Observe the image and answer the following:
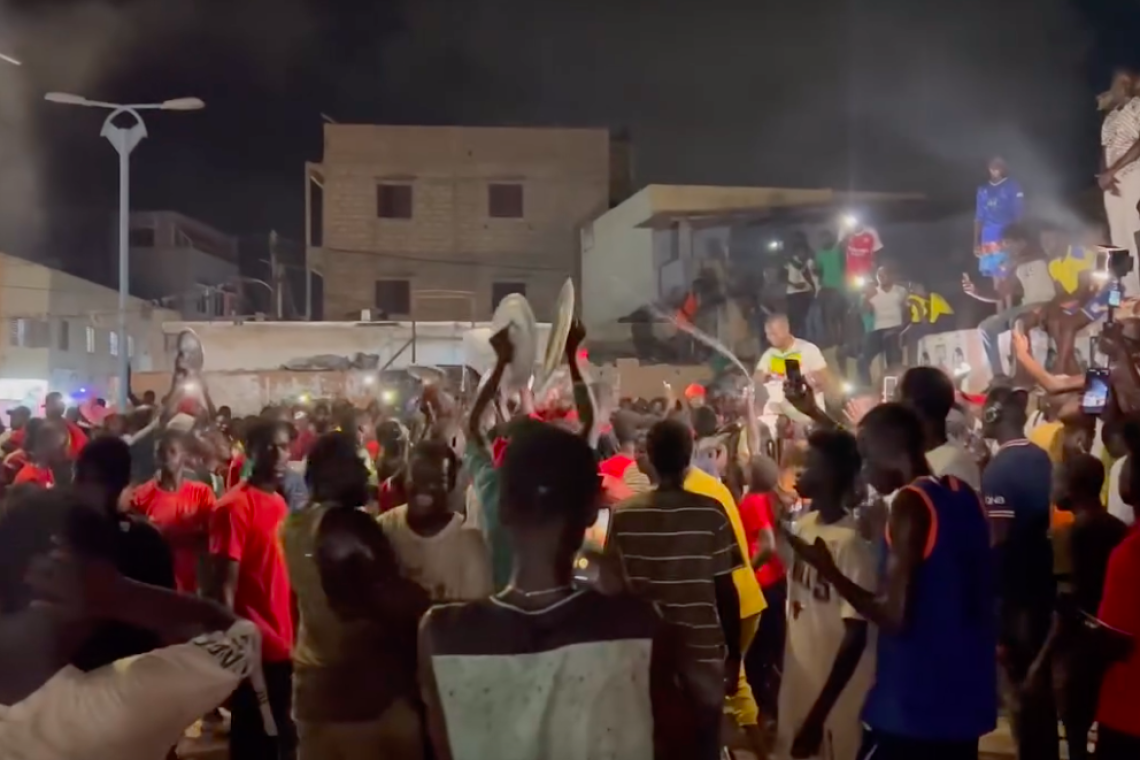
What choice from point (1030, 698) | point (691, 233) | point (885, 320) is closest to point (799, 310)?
point (885, 320)

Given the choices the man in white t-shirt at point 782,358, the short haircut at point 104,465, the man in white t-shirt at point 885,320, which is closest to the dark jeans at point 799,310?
the man in white t-shirt at point 885,320

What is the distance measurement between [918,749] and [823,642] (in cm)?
70

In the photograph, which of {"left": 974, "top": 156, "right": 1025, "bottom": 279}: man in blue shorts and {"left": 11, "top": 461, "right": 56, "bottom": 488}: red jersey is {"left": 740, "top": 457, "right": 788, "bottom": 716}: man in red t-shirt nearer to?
{"left": 11, "top": 461, "right": 56, "bottom": 488}: red jersey

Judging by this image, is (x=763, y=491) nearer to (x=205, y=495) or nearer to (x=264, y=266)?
(x=205, y=495)

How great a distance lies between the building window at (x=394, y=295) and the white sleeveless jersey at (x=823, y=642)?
92.4ft

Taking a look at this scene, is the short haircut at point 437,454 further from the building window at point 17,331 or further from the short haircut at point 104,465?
the building window at point 17,331

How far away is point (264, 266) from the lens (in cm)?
4044

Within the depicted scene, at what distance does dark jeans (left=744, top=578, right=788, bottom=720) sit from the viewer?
272 inches

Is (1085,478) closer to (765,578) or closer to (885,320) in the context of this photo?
(765,578)

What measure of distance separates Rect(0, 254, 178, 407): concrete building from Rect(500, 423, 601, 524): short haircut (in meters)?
25.0

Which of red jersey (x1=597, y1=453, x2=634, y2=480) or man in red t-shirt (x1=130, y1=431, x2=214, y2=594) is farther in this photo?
red jersey (x1=597, y1=453, x2=634, y2=480)

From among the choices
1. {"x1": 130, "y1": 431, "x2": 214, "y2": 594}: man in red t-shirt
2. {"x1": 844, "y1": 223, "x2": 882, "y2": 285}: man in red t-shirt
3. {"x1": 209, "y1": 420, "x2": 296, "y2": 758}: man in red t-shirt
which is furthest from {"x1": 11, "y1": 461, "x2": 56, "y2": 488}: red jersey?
{"x1": 844, "y1": 223, "x2": 882, "y2": 285}: man in red t-shirt

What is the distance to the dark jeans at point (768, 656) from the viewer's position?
22.6 ft

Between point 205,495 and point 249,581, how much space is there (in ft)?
4.00
